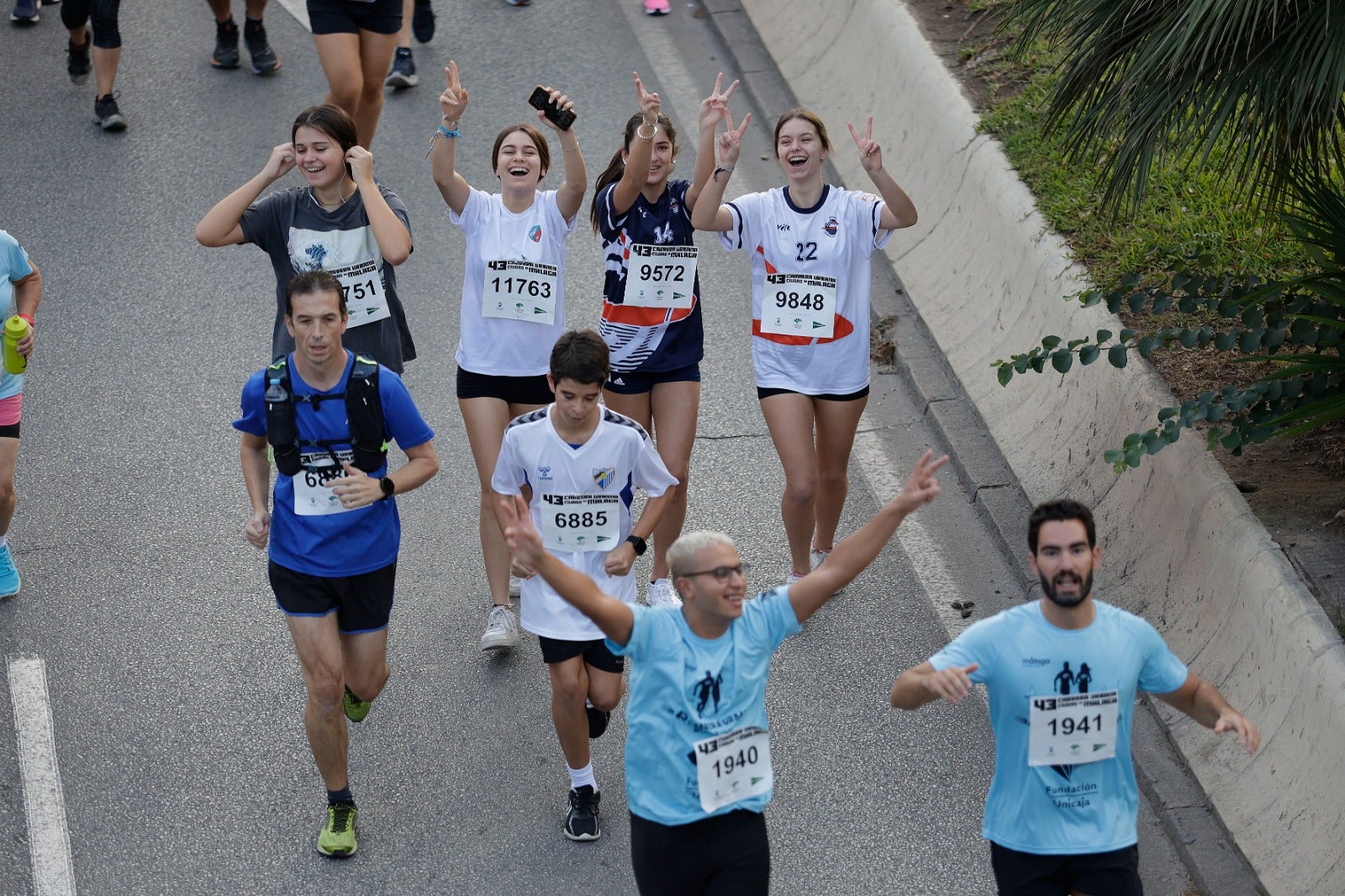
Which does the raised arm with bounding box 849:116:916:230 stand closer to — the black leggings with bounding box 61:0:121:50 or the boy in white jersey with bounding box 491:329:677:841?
the boy in white jersey with bounding box 491:329:677:841

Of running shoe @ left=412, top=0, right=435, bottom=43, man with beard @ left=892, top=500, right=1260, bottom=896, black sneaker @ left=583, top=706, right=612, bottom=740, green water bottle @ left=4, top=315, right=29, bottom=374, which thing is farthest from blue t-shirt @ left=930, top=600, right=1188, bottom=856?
running shoe @ left=412, top=0, right=435, bottom=43

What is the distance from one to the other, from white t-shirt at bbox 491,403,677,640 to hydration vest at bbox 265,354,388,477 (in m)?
0.46

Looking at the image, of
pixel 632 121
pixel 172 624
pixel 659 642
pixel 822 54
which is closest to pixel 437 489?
A: pixel 172 624

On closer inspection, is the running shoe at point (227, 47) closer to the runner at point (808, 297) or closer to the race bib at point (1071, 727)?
the runner at point (808, 297)

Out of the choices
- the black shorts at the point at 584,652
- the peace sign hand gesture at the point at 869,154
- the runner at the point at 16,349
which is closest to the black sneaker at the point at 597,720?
the black shorts at the point at 584,652

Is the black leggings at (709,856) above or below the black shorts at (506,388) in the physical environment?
below

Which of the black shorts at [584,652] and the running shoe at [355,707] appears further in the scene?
the running shoe at [355,707]

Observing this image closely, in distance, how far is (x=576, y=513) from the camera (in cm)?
562

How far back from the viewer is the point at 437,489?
792 centimetres

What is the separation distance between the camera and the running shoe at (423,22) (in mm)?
11844

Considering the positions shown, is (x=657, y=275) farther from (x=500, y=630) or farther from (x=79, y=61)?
(x=79, y=61)

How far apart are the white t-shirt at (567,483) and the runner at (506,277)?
3.36ft

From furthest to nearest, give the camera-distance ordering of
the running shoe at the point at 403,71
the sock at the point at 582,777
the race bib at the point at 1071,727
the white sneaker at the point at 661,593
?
the running shoe at the point at 403,71, the white sneaker at the point at 661,593, the sock at the point at 582,777, the race bib at the point at 1071,727

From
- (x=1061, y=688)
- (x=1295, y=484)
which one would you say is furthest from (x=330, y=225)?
(x=1295, y=484)
